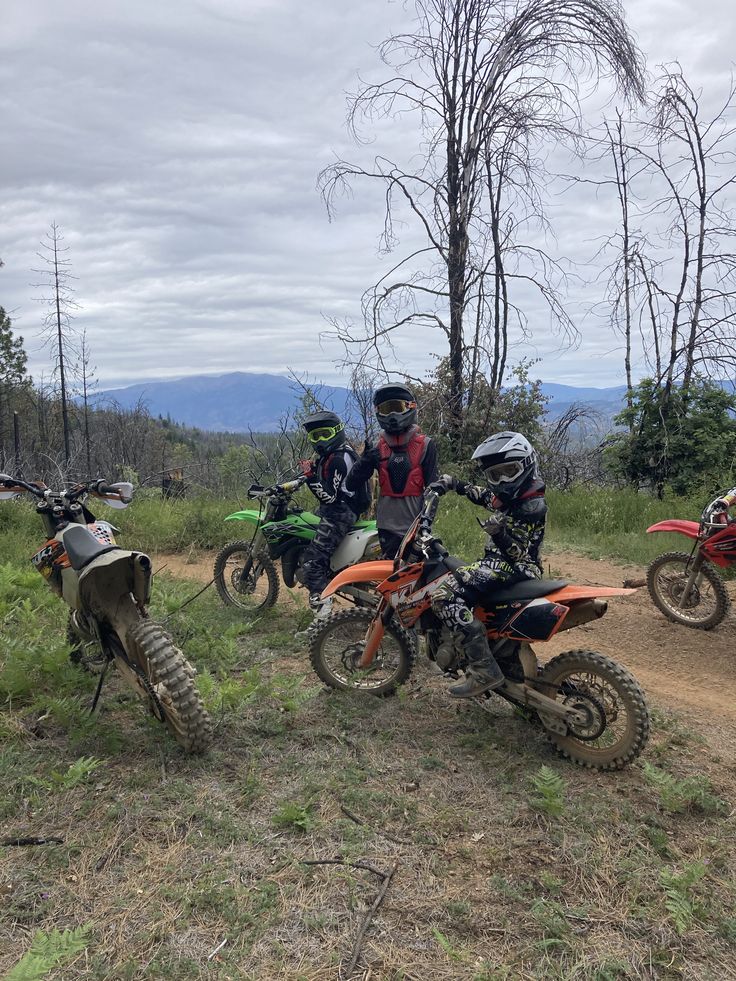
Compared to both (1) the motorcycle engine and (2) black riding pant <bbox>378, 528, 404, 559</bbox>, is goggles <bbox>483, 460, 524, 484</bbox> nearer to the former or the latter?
(1) the motorcycle engine

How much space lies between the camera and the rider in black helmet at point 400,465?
513 cm

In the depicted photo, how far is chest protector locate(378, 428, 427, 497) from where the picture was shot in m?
5.23

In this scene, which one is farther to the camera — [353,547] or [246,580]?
[246,580]

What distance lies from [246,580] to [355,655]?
2312 millimetres

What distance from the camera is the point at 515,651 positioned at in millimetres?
3924

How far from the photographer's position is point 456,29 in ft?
41.1

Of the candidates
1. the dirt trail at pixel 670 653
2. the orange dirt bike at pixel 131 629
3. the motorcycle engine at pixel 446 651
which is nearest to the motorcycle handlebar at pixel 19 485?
the orange dirt bike at pixel 131 629

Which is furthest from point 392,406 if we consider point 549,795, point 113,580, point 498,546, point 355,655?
point 549,795

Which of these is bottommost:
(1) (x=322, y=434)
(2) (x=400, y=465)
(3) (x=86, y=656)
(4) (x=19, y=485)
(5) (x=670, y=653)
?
(5) (x=670, y=653)

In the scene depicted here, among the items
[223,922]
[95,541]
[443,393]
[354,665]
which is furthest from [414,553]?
[443,393]

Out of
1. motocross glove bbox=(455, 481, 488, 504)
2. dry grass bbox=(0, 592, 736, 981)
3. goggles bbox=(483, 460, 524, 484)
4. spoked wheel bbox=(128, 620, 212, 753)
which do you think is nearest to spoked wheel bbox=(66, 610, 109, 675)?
dry grass bbox=(0, 592, 736, 981)

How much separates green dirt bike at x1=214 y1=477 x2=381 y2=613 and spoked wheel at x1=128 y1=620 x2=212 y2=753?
2094 millimetres

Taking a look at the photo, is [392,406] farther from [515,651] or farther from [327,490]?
[515,651]

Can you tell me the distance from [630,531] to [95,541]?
8.35 m
